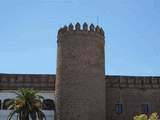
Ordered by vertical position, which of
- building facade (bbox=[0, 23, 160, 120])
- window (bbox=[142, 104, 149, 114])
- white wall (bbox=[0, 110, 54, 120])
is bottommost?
white wall (bbox=[0, 110, 54, 120])

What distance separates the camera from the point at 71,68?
42.8m

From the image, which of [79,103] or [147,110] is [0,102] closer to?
[79,103]

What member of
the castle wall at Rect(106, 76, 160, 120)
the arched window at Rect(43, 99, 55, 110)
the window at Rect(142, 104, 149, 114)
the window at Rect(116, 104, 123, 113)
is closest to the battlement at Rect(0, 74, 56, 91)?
the arched window at Rect(43, 99, 55, 110)

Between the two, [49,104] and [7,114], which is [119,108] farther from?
[7,114]

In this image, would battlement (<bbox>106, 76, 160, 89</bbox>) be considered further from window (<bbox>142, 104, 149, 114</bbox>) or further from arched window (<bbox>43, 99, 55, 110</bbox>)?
arched window (<bbox>43, 99, 55, 110</bbox>)

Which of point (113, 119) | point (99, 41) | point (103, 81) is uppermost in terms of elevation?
point (99, 41)

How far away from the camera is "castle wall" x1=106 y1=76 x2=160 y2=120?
1839 inches

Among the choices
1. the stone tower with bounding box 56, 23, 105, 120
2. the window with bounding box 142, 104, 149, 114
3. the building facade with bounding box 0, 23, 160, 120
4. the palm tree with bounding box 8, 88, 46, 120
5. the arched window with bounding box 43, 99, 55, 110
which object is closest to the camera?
the palm tree with bounding box 8, 88, 46, 120

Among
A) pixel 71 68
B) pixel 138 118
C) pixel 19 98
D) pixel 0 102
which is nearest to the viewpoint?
pixel 138 118

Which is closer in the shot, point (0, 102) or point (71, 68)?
point (71, 68)

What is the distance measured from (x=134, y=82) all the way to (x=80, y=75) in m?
7.33

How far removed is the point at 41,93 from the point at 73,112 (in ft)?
16.7

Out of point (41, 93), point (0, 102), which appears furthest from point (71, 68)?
point (0, 102)

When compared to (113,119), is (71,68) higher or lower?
higher
